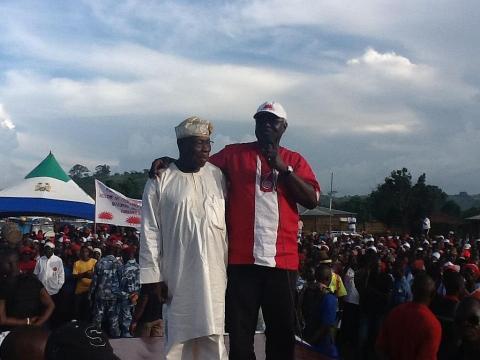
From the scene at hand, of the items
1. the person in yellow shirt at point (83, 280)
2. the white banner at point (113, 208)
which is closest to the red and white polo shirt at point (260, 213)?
the person in yellow shirt at point (83, 280)

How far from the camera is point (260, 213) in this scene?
3.53 m

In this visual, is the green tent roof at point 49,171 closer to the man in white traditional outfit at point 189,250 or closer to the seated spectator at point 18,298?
the seated spectator at point 18,298

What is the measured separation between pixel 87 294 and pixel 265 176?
312 inches

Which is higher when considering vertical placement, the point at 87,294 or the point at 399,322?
the point at 399,322

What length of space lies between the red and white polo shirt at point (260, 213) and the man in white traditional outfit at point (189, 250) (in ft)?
0.28

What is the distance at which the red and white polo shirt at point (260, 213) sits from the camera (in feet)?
11.5

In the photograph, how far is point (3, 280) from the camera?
5555 millimetres

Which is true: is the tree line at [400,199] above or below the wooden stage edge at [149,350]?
above

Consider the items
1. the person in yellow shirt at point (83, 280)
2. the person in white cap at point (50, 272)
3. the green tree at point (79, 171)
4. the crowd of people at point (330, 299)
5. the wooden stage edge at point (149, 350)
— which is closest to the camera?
the crowd of people at point (330, 299)

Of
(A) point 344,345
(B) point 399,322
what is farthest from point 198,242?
(A) point 344,345

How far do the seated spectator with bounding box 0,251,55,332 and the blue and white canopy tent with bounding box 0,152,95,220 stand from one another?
11.3m

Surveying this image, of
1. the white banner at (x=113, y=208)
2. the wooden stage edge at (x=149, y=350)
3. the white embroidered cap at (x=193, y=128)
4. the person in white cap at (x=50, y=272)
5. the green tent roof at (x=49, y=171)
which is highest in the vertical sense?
the green tent roof at (x=49, y=171)

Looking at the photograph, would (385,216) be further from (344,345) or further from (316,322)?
(316,322)

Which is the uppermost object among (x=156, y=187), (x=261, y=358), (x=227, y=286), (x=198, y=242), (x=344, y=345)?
(x=156, y=187)
